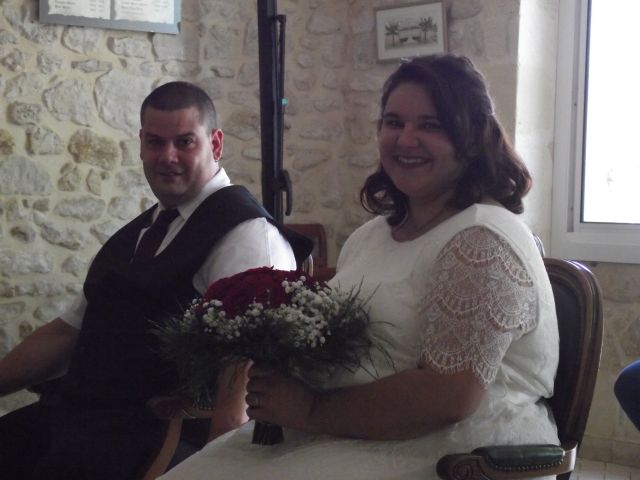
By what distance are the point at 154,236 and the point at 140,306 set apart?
0.89 ft

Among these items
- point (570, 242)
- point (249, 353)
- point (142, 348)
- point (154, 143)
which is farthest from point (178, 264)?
A: point (570, 242)

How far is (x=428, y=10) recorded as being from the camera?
4.17 metres

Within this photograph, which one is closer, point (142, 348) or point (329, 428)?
point (329, 428)

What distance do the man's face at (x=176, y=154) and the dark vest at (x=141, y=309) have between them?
11cm

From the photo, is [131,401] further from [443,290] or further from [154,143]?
[443,290]

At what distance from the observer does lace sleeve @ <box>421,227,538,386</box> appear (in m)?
1.54

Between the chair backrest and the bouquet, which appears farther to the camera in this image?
the chair backrest

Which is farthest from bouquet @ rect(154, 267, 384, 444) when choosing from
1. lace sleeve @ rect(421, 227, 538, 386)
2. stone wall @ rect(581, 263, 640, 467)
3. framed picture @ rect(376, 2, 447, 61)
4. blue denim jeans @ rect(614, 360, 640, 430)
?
framed picture @ rect(376, 2, 447, 61)

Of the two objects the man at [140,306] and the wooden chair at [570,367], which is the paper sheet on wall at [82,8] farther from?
the wooden chair at [570,367]

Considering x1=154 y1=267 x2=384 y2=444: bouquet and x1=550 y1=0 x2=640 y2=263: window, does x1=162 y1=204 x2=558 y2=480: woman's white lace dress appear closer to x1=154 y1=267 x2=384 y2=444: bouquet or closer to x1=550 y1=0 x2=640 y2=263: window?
x1=154 y1=267 x2=384 y2=444: bouquet

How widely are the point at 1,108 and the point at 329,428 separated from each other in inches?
105

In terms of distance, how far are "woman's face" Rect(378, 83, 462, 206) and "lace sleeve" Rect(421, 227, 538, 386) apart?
0.22 meters

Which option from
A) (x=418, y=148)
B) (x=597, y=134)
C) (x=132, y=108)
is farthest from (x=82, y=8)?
(x=418, y=148)

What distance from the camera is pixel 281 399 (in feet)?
5.45
